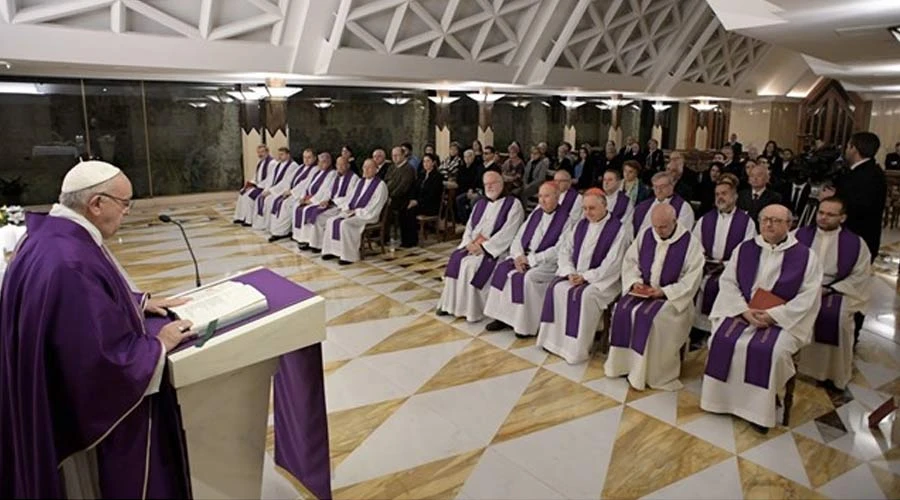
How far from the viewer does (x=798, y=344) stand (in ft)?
11.8

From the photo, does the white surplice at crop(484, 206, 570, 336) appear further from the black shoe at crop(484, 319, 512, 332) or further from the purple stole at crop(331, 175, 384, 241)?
the purple stole at crop(331, 175, 384, 241)

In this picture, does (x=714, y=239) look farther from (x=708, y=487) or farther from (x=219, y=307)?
(x=219, y=307)

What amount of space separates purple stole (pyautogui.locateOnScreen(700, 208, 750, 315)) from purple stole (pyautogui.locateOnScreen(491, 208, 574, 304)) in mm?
1193

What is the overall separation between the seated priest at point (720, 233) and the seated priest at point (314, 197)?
4.97 metres

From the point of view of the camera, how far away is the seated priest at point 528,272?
5.00 metres

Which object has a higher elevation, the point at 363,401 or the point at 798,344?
the point at 798,344

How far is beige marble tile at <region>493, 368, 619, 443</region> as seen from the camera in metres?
3.61

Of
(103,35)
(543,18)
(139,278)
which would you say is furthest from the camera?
(543,18)

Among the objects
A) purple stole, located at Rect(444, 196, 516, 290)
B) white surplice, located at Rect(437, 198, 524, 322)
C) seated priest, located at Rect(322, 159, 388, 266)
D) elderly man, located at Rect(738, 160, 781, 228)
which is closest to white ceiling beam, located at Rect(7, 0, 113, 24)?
seated priest, located at Rect(322, 159, 388, 266)

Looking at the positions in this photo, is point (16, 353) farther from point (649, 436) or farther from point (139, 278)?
point (139, 278)

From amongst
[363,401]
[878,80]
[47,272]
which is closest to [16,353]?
[47,272]

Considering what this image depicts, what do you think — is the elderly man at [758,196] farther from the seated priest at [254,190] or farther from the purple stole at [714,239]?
the seated priest at [254,190]

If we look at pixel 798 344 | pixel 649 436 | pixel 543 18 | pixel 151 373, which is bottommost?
pixel 649 436

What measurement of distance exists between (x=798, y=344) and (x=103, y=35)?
7.83 metres
